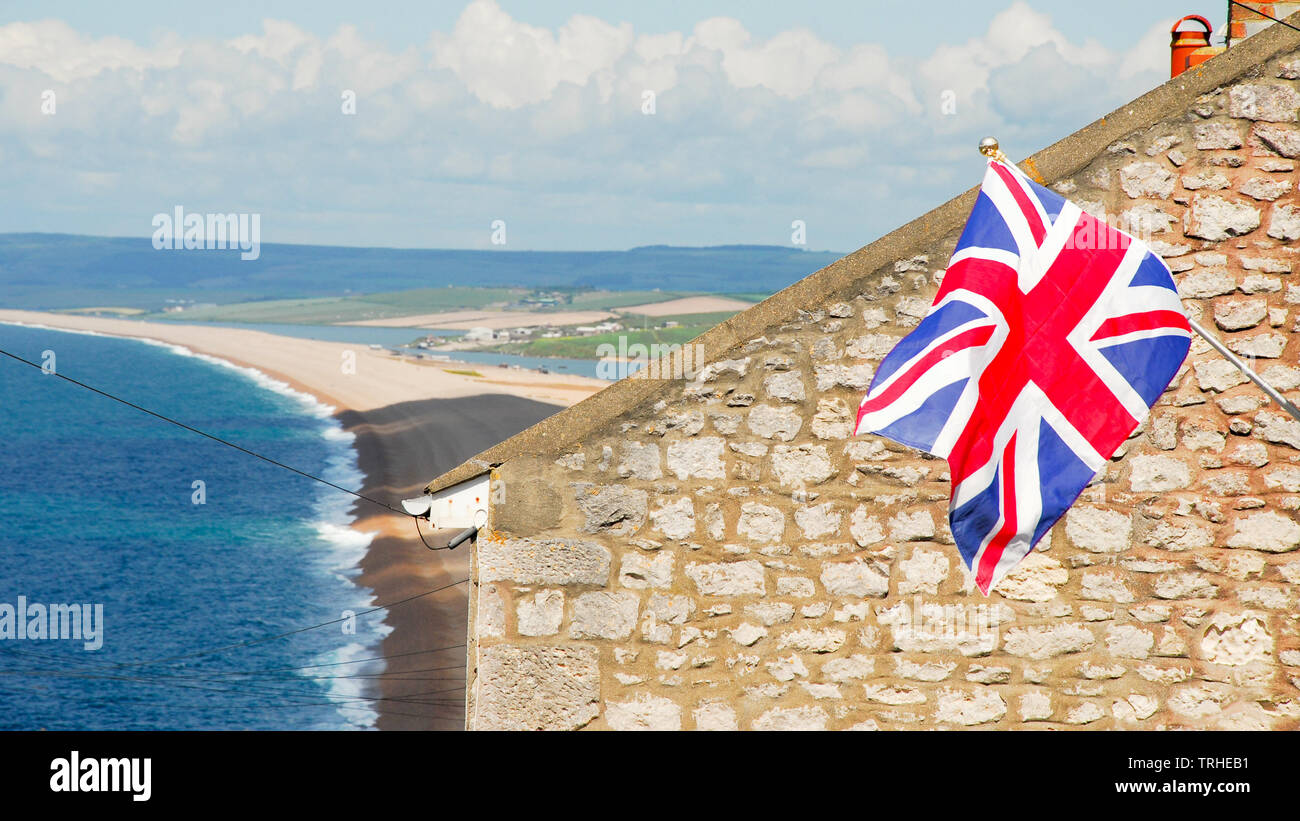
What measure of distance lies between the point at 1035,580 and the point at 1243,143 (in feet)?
7.95

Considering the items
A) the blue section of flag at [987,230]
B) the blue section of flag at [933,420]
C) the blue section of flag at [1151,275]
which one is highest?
the blue section of flag at [987,230]

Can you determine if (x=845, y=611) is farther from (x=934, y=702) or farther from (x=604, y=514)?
(x=604, y=514)

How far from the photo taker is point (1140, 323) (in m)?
4.54

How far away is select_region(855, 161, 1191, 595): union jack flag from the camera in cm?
453

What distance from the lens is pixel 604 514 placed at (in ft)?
19.0

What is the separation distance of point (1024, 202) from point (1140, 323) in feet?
2.22

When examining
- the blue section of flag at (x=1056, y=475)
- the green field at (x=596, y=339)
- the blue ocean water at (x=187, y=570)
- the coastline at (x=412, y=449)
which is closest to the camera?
the blue section of flag at (x=1056, y=475)

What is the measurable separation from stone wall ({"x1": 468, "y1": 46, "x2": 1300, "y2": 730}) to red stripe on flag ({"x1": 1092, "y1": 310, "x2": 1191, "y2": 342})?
1.21 metres

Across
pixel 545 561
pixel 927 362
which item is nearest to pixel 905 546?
pixel 927 362

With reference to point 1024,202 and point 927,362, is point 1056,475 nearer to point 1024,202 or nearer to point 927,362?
point 927,362

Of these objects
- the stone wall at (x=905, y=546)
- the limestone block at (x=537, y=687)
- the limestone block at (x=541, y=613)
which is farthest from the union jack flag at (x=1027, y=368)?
the limestone block at (x=537, y=687)

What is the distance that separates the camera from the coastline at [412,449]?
2736 cm

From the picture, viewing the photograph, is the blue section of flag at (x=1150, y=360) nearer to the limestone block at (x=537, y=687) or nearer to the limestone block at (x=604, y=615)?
the limestone block at (x=604, y=615)

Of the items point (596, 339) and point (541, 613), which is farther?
point (596, 339)
